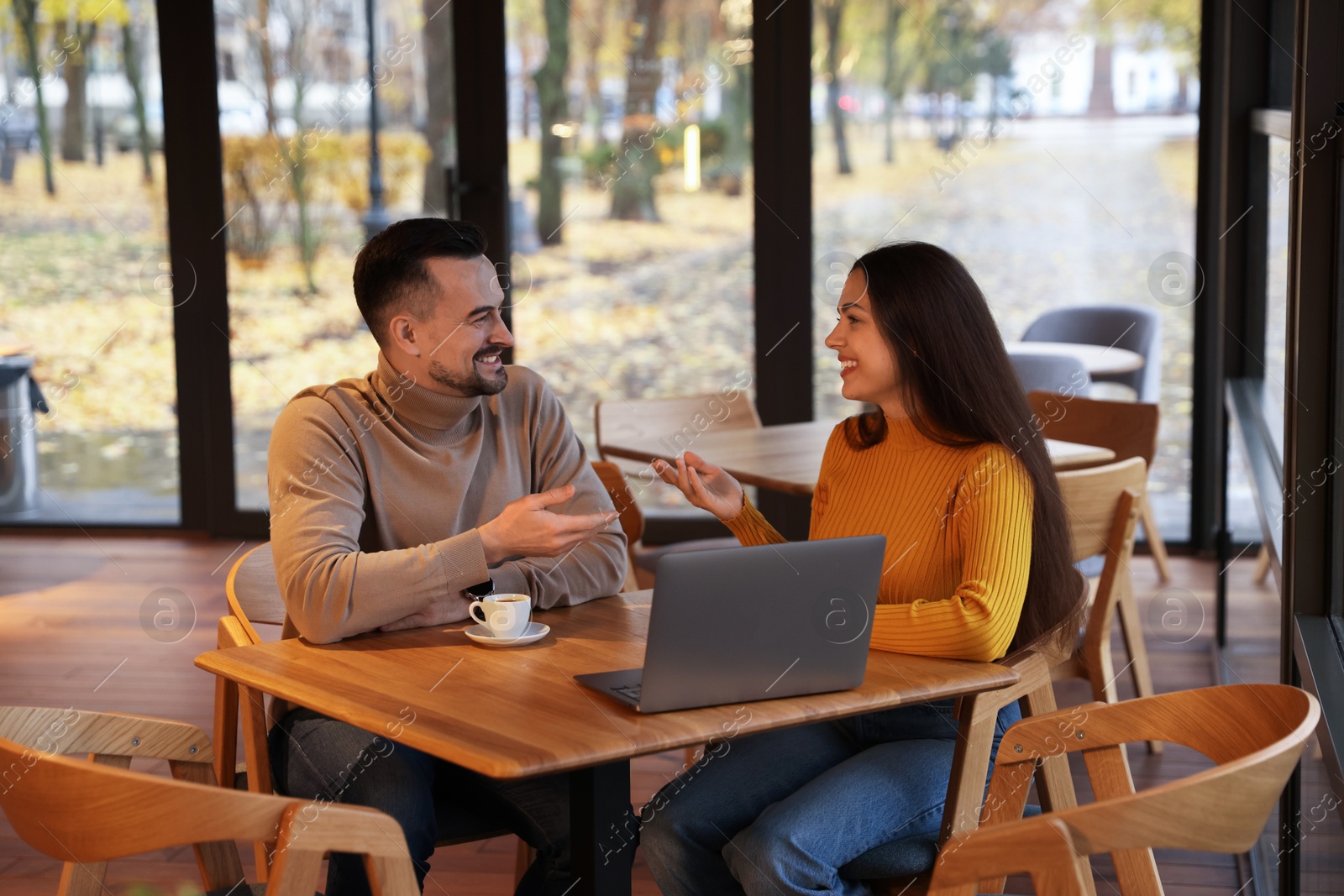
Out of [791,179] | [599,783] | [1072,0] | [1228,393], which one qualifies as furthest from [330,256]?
[599,783]

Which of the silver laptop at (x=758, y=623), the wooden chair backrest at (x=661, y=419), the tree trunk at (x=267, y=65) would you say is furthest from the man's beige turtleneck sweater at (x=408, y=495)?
the tree trunk at (x=267, y=65)

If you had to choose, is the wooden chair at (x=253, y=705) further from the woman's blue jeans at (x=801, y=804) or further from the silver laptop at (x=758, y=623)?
the silver laptop at (x=758, y=623)

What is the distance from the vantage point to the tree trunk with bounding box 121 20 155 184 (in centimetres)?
577

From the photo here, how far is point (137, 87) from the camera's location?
5.82m

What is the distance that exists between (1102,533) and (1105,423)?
37.0 inches

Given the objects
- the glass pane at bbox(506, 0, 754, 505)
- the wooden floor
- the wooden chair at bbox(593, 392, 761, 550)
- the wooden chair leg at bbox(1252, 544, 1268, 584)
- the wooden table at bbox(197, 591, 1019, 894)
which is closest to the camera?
the wooden table at bbox(197, 591, 1019, 894)

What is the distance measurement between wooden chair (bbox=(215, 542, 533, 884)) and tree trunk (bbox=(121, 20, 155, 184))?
13.0ft

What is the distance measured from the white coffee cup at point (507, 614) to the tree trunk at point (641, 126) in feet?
12.7

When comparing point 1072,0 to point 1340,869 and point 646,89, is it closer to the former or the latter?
point 646,89

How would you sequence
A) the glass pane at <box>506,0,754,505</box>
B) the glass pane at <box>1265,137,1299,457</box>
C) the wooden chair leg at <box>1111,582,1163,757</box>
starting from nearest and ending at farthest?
the glass pane at <box>1265,137,1299,457</box> < the wooden chair leg at <box>1111,582,1163,757</box> < the glass pane at <box>506,0,754,505</box>

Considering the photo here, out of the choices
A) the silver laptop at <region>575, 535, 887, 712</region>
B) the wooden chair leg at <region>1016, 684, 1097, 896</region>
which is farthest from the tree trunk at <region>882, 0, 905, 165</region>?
the silver laptop at <region>575, 535, 887, 712</region>

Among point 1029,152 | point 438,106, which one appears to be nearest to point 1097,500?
point 1029,152

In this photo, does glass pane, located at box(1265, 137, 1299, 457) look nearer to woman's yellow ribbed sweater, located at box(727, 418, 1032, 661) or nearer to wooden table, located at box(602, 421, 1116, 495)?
wooden table, located at box(602, 421, 1116, 495)

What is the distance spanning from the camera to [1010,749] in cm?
180
